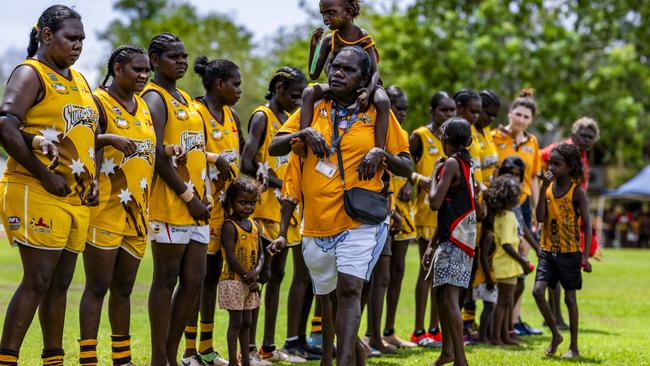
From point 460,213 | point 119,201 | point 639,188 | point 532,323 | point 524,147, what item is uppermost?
point 639,188

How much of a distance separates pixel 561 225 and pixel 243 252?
347cm

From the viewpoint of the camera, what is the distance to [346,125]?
6.58 m

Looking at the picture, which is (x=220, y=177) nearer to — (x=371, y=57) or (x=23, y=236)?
(x=371, y=57)

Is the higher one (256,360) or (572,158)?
(572,158)

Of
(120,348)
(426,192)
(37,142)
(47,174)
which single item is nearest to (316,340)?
(426,192)

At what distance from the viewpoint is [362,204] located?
6418 mm

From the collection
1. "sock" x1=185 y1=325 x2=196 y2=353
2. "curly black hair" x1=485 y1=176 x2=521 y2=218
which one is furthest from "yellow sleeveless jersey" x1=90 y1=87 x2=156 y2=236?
"curly black hair" x1=485 y1=176 x2=521 y2=218

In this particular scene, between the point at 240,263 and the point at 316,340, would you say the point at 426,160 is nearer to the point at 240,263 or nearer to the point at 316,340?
Answer: the point at 316,340

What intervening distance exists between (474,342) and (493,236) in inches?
46.4

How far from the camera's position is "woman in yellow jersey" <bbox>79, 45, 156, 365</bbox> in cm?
656

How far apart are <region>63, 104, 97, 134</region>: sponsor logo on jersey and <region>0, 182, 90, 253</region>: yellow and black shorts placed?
48cm

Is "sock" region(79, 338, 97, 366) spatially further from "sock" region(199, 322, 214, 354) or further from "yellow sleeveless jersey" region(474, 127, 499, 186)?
"yellow sleeveless jersey" region(474, 127, 499, 186)

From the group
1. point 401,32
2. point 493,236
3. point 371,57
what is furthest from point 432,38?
point 371,57

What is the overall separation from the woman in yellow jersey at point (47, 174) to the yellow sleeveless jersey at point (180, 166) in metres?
0.92
